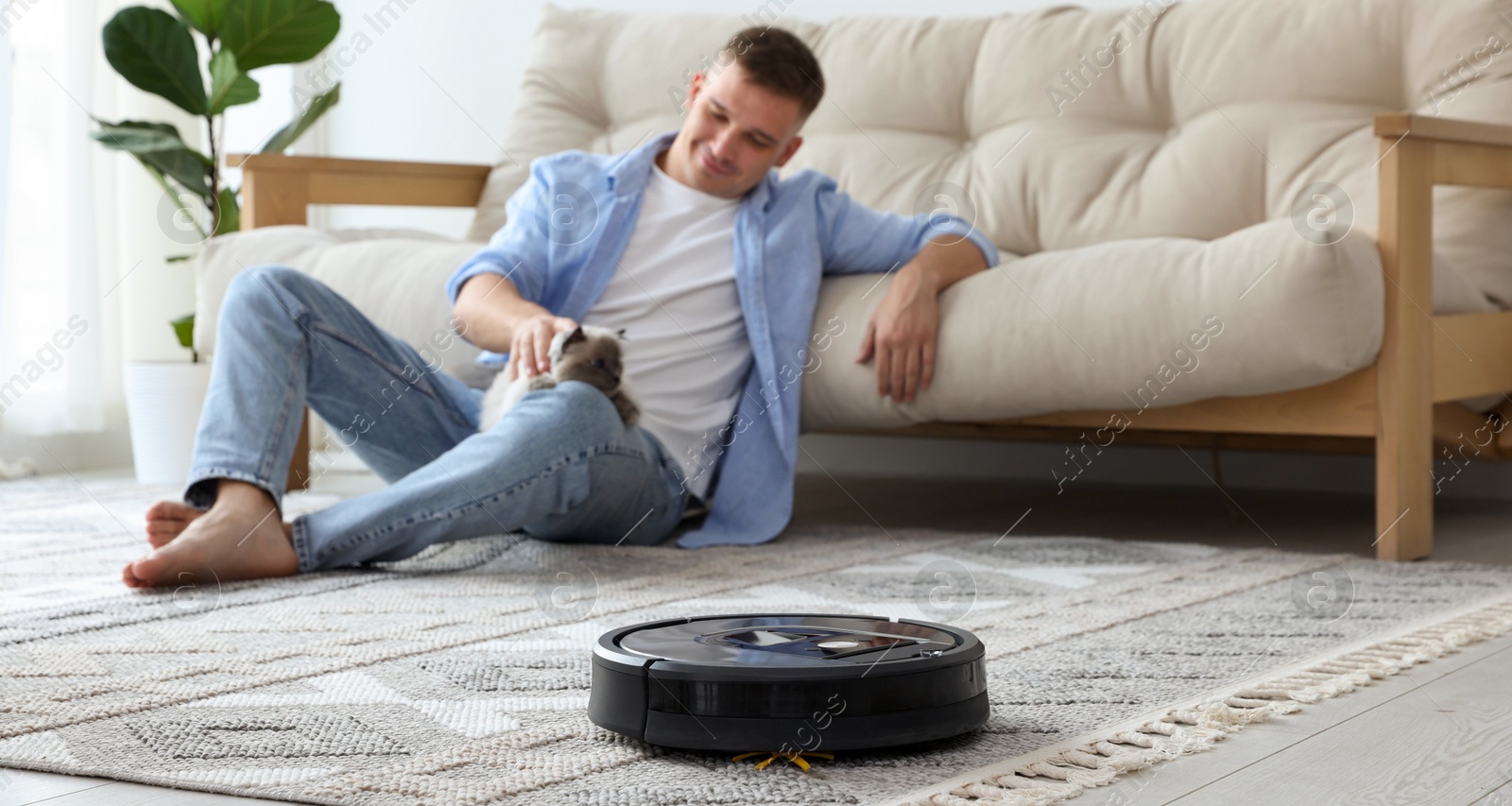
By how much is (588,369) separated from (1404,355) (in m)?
0.86

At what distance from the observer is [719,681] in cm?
77

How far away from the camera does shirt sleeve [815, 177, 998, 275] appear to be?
175cm

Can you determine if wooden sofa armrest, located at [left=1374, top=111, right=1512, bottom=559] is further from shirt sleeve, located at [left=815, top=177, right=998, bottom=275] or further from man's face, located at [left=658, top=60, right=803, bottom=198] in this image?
man's face, located at [left=658, top=60, right=803, bottom=198]

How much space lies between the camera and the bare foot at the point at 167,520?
4.58ft

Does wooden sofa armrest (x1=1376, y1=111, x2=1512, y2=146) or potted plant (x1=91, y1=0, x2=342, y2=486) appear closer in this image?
wooden sofa armrest (x1=1376, y1=111, x2=1512, y2=146)

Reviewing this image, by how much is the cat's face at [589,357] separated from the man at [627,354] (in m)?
0.02

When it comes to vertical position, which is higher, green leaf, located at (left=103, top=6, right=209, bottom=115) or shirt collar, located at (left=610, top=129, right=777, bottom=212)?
green leaf, located at (left=103, top=6, right=209, bottom=115)

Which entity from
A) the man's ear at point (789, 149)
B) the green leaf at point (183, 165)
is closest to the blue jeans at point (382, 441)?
the man's ear at point (789, 149)

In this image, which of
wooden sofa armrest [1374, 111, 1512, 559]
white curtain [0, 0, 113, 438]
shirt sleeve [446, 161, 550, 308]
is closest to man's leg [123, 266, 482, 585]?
shirt sleeve [446, 161, 550, 308]

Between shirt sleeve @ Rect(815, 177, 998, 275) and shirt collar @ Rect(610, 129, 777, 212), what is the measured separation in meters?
0.08

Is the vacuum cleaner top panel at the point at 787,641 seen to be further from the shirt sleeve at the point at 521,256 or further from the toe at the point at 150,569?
the shirt sleeve at the point at 521,256

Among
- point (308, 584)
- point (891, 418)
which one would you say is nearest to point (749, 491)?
point (891, 418)

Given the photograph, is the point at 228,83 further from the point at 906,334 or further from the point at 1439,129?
the point at 1439,129
